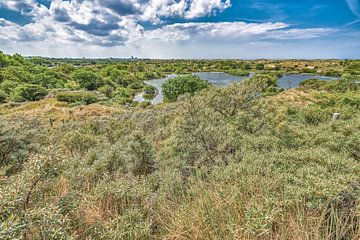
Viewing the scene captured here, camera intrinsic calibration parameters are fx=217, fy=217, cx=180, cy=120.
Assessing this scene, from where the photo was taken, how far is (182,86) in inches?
1676

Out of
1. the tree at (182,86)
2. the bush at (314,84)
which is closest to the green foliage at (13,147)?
the tree at (182,86)

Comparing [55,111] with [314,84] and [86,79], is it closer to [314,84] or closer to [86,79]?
[86,79]

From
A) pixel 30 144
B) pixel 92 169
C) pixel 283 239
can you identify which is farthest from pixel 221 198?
pixel 30 144

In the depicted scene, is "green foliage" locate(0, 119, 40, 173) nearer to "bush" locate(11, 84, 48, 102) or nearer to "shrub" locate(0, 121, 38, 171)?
"shrub" locate(0, 121, 38, 171)

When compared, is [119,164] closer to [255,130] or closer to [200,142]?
[200,142]

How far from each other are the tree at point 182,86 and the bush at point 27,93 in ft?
86.3

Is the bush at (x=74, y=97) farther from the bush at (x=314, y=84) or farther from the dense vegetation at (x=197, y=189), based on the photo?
the bush at (x=314, y=84)

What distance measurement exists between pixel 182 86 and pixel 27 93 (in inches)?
1226

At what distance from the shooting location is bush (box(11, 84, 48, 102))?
4203 cm

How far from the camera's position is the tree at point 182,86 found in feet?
139

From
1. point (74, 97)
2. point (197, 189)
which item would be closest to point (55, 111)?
point (74, 97)

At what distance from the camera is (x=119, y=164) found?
15.1 ft

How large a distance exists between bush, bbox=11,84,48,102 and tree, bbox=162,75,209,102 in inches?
1036

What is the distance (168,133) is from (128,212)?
6257 mm
